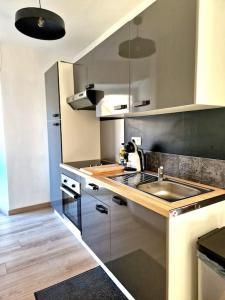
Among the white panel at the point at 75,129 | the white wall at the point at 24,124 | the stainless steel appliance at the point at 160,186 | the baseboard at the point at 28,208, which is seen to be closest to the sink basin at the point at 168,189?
the stainless steel appliance at the point at 160,186

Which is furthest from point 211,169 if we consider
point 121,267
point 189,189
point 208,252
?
point 121,267

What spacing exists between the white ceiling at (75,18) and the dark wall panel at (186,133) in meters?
1.08

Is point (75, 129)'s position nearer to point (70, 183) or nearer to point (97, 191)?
point (70, 183)

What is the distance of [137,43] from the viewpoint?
1.56m

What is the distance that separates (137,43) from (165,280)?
1.59 m

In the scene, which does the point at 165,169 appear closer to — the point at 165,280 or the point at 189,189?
the point at 189,189

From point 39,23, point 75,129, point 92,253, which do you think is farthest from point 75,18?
point 92,253

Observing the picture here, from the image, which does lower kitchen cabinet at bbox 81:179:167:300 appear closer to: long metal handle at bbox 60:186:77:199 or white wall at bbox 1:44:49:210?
long metal handle at bbox 60:186:77:199

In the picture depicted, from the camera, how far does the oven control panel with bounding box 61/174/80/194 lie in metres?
2.14

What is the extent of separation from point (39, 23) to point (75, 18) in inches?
30.2

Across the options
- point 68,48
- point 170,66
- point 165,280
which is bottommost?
point 165,280

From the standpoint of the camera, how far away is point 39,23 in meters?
1.51

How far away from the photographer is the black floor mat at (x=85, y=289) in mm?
1543

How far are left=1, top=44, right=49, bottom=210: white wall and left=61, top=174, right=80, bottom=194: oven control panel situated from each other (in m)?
0.86
